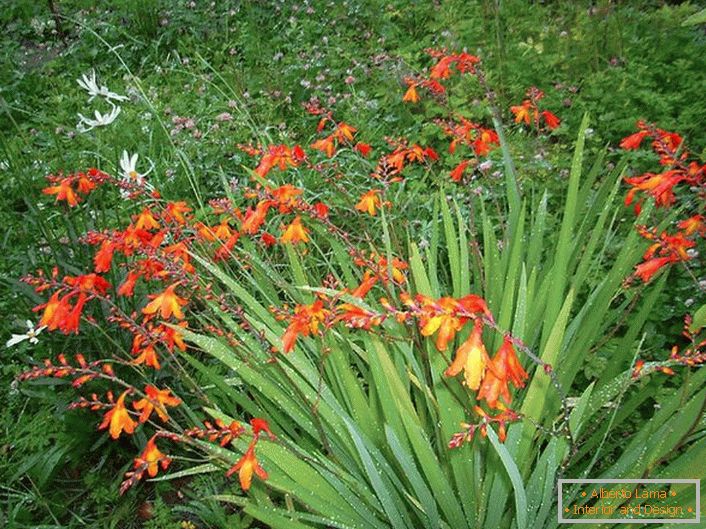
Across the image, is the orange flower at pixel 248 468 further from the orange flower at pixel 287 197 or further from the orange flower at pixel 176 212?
the orange flower at pixel 176 212

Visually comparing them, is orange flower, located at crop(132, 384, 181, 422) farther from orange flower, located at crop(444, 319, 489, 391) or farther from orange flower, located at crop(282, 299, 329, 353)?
orange flower, located at crop(444, 319, 489, 391)

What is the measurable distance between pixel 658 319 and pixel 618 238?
42 centimetres

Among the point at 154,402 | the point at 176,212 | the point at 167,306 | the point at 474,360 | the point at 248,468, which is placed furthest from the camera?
the point at 176,212

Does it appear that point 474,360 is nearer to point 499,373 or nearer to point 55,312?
point 499,373

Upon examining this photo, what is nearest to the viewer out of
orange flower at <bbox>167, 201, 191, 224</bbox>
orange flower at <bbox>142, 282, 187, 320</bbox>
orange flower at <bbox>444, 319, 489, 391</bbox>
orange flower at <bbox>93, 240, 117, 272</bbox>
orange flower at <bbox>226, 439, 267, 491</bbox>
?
orange flower at <bbox>444, 319, 489, 391</bbox>

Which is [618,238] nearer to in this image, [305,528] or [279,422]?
[279,422]

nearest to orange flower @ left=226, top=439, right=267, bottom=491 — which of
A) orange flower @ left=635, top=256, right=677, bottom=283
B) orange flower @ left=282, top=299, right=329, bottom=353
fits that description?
orange flower @ left=282, top=299, right=329, bottom=353

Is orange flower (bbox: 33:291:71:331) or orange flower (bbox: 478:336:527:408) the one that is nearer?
orange flower (bbox: 478:336:527:408)

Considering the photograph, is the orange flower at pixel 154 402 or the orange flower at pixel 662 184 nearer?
the orange flower at pixel 154 402

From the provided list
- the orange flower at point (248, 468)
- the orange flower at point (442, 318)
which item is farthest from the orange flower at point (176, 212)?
the orange flower at point (442, 318)

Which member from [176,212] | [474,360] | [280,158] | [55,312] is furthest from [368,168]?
[474,360]

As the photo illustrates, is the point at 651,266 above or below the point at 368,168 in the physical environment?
above

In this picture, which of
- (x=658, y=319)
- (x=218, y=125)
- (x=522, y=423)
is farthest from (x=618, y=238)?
(x=218, y=125)

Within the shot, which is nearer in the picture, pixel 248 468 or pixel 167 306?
pixel 248 468
